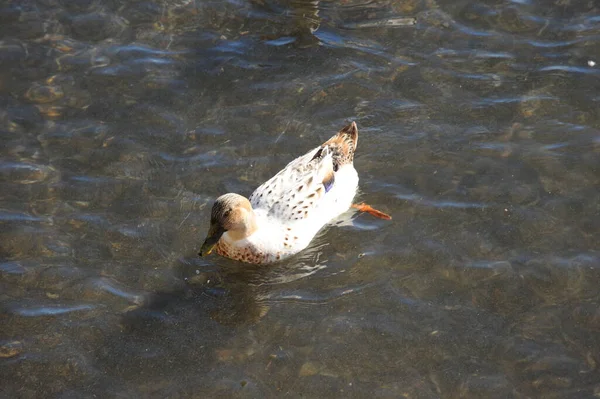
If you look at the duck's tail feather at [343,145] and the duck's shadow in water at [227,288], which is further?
the duck's tail feather at [343,145]

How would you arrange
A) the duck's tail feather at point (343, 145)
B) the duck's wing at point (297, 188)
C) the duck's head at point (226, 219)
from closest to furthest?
the duck's head at point (226, 219) < the duck's wing at point (297, 188) < the duck's tail feather at point (343, 145)

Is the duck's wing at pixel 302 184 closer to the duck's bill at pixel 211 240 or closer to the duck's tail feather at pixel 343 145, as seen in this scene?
the duck's tail feather at pixel 343 145

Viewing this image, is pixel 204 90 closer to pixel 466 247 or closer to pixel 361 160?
pixel 361 160

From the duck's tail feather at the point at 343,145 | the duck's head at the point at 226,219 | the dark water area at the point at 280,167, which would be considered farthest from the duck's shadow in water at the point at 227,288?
the duck's tail feather at the point at 343,145

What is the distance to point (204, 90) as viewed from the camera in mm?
9883

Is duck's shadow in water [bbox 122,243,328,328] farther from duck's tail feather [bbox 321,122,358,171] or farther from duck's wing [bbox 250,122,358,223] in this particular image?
duck's tail feather [bbox 321,122,358,171]

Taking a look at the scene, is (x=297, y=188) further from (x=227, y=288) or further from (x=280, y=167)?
(x=227, y=288)

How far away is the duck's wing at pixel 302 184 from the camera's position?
797cm

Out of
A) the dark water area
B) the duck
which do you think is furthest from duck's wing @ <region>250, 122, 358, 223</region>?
the dark water area

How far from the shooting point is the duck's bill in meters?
7.47

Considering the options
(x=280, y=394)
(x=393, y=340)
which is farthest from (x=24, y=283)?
(x=393, y=340)

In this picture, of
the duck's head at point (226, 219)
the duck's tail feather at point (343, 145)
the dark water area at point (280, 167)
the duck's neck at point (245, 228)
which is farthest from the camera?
the duck's tail feather at point (343, 145)

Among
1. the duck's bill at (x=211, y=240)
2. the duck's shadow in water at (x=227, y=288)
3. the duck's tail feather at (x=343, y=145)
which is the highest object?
the duck's tail feather at (x=343, y=145)

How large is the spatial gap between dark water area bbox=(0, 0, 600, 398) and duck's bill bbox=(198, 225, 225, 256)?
36 cm
